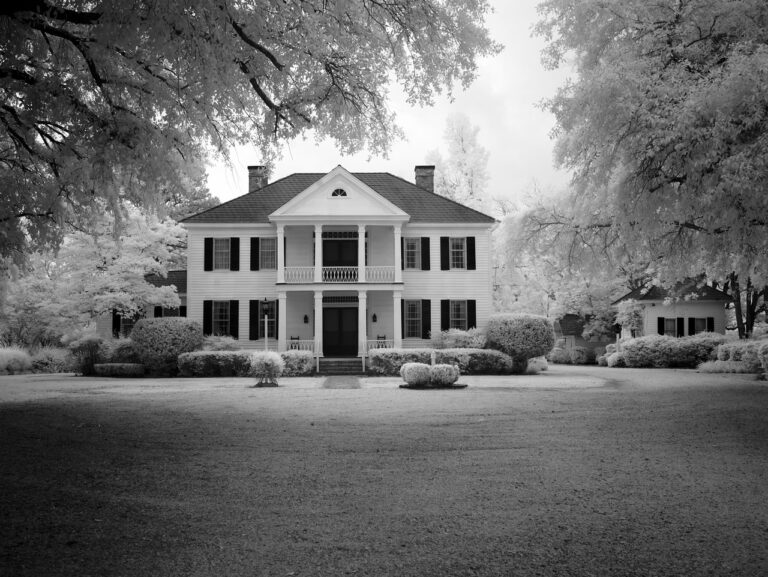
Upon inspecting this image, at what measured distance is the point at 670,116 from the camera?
34.0ft

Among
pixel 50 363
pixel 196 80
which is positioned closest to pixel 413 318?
pixel 50 363

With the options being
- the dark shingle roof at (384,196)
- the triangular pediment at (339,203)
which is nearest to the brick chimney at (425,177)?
the dark shingle roof at (384,196)

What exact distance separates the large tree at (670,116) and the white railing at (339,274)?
41.4ft

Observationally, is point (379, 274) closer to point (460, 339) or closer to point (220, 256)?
point (460, 339)

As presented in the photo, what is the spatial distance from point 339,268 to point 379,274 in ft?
5.55

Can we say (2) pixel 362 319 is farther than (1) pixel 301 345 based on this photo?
No

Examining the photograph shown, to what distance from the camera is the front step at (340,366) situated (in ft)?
77.3

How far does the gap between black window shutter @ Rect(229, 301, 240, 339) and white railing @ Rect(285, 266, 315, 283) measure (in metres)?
2.29

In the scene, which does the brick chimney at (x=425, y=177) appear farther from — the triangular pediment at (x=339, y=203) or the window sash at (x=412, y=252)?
the triangular pediment at (x=339, y=203)

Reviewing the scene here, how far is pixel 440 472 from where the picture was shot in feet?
21.3

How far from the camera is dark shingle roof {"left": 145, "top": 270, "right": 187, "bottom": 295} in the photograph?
2982 cm

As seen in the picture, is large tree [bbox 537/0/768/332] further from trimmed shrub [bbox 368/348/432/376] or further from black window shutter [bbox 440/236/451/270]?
black window shutter [bbox 440/236/451/270]

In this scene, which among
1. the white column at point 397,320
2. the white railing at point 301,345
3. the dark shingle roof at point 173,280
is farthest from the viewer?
the dark shingle roof at point 173,280

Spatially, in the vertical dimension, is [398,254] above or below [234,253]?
below
